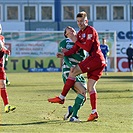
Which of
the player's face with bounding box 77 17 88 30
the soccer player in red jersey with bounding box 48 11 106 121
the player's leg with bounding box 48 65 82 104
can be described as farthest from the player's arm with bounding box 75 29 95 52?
the player's leg with bounding box 48 65 82 104

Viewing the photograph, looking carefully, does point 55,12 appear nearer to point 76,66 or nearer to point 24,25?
point 24,25

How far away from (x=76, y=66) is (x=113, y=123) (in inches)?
50.2

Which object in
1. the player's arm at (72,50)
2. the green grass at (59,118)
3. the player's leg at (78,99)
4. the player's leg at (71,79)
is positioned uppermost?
the player's arm at (72,50)

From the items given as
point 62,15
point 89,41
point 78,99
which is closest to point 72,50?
point 89,41

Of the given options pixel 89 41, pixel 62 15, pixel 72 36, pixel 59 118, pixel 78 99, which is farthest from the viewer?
pixel 62 15

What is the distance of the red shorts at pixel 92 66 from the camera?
40.4 ft

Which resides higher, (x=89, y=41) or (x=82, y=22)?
(x=82, y=22)

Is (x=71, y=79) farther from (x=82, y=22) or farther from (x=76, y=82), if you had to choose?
(x=82, y=22)

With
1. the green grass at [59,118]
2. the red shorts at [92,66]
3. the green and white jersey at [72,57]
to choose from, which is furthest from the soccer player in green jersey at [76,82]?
the red shorts at [92,66]

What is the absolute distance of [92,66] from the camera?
12.3 metres

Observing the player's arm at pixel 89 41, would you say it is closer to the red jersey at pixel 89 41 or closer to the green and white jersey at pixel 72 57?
the red jersey at pixel 89 41

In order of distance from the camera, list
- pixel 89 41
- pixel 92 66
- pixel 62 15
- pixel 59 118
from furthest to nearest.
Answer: pixel 62 15 < pixel 59 118 < pixel 92 66 < pixel 89 41

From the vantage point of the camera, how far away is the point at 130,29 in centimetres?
6831

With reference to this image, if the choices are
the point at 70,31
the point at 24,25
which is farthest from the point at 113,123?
the point at 24,25
